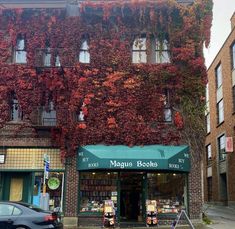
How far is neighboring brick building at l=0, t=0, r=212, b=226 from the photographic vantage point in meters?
19.5

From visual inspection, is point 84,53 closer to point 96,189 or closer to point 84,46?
point 84,46

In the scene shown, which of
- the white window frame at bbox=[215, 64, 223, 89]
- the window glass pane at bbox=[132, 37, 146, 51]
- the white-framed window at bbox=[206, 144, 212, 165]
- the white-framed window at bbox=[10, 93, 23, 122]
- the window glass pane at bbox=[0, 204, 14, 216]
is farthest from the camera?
the white-framed window at bbox=[206, 144, 212, 165]

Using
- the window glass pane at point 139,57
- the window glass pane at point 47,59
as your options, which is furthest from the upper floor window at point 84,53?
the window glass pane at point 139,57

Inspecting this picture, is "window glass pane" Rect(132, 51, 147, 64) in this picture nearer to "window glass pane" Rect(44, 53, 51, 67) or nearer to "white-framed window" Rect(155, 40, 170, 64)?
"white-framed window" Rect(155, 40, 170, 64)

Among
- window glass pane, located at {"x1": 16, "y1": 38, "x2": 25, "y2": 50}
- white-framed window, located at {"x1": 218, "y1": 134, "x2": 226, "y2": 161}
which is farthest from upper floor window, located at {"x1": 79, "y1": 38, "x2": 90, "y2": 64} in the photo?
white-framed window, located at {"x1": 218, "y1": 134, "x2": 226, "y2": 161}

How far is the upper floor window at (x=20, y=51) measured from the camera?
21.5 m

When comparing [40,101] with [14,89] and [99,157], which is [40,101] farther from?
[99,157]

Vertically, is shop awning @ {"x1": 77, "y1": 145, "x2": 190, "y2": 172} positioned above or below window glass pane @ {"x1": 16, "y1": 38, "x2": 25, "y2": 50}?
below

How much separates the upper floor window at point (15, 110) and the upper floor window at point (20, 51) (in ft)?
6.36

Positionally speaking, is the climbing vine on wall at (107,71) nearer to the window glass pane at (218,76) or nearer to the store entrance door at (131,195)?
the store entrance door at (131,195)

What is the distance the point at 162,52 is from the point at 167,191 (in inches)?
280

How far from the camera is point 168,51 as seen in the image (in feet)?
69.8

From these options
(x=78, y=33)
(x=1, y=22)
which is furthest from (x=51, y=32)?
(x=1, y=22)

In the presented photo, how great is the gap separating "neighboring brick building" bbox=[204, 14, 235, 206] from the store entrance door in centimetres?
1181
